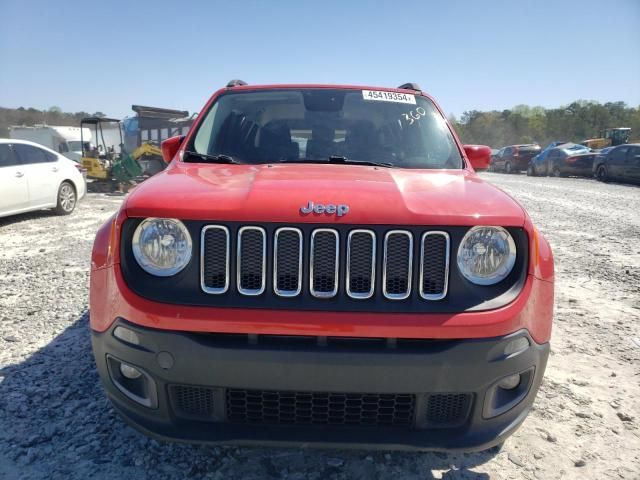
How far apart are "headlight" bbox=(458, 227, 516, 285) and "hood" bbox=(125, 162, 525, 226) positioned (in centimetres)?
7

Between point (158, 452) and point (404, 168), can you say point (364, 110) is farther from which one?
point (158, 452)

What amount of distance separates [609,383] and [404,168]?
2.09m

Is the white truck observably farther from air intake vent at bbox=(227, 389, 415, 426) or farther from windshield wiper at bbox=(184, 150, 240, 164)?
air intake vent at bbox=(227, 389, 415, 426)

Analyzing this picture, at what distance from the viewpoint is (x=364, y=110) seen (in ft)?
10.9

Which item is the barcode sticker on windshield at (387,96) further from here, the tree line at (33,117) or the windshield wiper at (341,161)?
the tree line at (33,117)

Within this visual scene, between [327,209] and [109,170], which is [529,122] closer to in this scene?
[109,170]

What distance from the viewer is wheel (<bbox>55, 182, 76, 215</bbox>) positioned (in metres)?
9.76

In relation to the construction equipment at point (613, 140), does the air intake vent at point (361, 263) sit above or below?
below

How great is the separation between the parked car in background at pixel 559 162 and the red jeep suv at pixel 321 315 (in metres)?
21.7

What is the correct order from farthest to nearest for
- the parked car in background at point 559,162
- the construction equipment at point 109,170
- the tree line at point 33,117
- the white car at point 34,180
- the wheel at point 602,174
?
the tree line at point 33,117 → the parked car in background at point 559,162 → the wheel at point 602,174 → the construction equipment at point 109,170 → the white car at point 34,180

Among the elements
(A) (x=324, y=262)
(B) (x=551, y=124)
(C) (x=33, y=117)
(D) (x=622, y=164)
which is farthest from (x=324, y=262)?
(C) (x=33, y=117)

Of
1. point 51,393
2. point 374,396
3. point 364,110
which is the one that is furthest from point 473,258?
point 51,393

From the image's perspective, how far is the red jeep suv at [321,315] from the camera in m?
1.78

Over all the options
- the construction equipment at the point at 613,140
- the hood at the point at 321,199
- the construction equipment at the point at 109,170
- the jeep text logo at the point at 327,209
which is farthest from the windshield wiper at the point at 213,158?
the construction equipment at the point at 613,140
